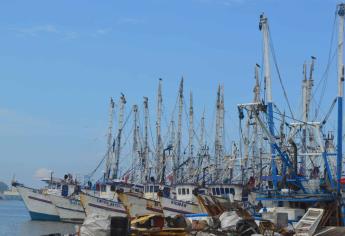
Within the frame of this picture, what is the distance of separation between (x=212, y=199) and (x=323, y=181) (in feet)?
19.3

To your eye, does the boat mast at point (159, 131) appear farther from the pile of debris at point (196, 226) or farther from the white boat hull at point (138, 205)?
the pile of debris at point (196, 226)

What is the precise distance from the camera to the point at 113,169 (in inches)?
2581

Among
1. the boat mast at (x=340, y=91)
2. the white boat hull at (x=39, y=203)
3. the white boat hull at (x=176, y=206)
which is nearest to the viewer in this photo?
the boat mast at (x=340, y=91)

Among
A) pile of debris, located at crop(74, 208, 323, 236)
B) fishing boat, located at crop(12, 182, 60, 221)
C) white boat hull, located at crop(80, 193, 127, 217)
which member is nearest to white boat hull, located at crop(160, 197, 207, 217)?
white boat hull, located at crop(80, 193, 127, 217)

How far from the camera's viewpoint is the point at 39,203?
64.5 metres

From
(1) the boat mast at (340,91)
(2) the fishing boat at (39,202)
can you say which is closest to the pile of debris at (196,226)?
(1) the boat mast at (340,91)

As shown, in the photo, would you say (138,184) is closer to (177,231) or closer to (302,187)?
(302,187)

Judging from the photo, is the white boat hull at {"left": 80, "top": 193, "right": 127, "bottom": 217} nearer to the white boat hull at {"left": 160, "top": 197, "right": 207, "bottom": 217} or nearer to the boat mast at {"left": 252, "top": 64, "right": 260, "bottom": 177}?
the white boat hull at {"left": 160, "top": 197, "right": 207, "bottom": 217}

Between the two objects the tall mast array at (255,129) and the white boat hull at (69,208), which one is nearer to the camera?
the tall mast array at (255,129)

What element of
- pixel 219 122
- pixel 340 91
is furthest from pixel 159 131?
pixel 340 91

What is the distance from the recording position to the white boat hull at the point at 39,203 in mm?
63938

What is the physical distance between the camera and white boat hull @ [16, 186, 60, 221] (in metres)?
63.9

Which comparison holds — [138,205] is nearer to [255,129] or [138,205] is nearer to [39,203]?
[255,129]

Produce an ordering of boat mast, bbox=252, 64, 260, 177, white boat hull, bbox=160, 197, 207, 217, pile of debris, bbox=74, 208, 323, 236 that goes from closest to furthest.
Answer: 1. pile of debris, bbox=74, 208, 323, 236
2. white boat hull, bbox=160, 197, 207, 217
3. boat mast, bbox=252, 64, 260, 177
